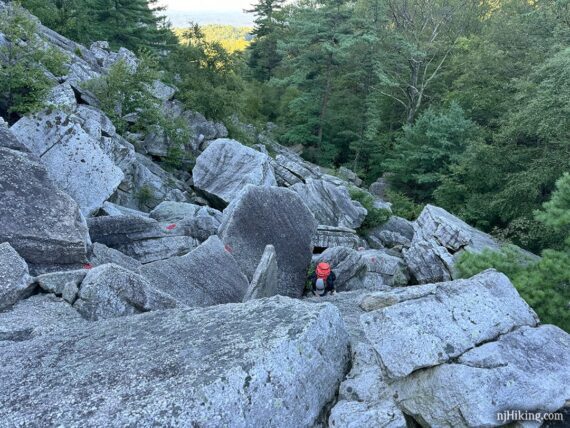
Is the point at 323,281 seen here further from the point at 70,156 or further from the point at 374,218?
the point at 374,218

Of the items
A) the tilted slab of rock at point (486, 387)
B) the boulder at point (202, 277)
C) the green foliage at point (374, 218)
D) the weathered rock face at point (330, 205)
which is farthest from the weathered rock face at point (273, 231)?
the green foliage at point (374, 218)

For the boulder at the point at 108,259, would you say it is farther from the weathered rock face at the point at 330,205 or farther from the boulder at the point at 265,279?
the weathered rock face at the point at 330,205

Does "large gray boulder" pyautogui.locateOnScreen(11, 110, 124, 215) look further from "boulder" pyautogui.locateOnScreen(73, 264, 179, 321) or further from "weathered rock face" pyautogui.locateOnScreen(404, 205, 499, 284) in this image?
"weathered rock face" pyautogui.locateOnScreen(404, 205, 499, 284)

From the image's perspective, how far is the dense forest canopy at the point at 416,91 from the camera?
19.6 meters

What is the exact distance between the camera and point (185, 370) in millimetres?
4609

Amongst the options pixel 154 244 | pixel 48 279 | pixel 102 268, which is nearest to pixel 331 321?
pixel 102 268

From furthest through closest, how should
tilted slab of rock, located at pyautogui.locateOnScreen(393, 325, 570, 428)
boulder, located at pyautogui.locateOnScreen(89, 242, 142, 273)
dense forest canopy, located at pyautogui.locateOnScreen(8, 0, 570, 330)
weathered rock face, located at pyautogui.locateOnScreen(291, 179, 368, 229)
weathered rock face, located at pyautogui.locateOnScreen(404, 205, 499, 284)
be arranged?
weathered rock face, located at pyautogui.locateOnScreen(291, 179, 368, 229), dense forest canopy, located at pyautogui.locateOnScreen(8, 0, 570, 330), weathered rock face, located at pyautogui.locateOnScreen(404, 205, 499, 284), boulder, located at pyautogui.locateOnScreen(89, 242, 142, 273), tilted slab of rock, located at pyautogui.locateOnScreen(393, 325, 570, 428)

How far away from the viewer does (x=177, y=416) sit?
412 cm

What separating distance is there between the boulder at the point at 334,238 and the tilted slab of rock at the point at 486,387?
1236cm

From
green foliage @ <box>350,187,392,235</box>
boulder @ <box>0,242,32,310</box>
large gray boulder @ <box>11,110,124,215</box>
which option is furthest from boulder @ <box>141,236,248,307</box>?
green foliage @ <box>350,187,392,235</box>

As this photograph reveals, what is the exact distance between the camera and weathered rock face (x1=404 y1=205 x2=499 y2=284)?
16.2 meters

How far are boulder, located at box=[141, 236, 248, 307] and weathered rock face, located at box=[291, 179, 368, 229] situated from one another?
1060cm

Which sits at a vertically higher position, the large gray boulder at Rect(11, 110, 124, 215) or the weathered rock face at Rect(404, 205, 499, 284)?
the large gray boulder at Rect(11, 110, 124, 215)

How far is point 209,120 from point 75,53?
8746 millimetres
